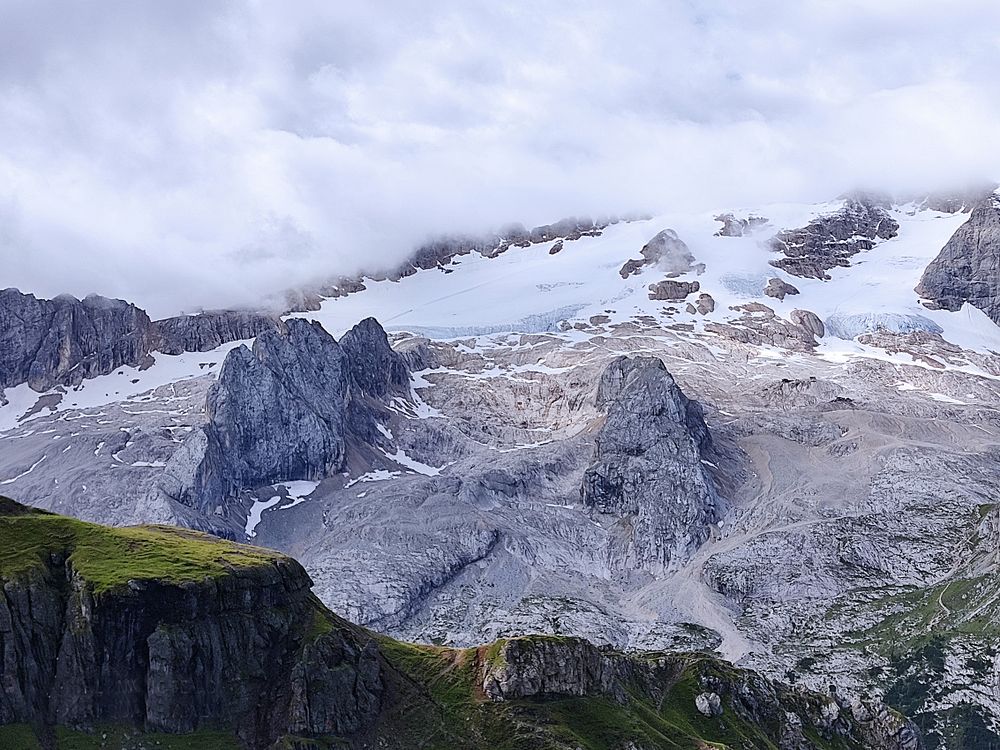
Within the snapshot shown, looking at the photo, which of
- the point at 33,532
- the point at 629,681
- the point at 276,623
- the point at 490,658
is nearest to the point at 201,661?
the point at 276,623

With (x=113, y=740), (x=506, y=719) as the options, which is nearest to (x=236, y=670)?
(x=113, y=740)

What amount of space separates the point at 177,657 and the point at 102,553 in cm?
1808

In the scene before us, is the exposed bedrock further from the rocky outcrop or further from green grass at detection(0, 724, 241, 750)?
the rocky outcrop

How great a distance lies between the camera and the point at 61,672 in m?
132

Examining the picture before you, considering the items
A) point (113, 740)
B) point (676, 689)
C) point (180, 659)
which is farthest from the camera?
point (676, 689)

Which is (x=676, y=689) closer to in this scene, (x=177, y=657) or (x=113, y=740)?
(x=177, y=657)

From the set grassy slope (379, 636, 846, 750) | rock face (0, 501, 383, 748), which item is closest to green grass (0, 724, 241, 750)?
rock face (0, 501, 383, 748)

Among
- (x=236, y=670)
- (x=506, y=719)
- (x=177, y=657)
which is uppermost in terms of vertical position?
(x=177, y=657)

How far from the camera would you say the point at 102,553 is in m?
143

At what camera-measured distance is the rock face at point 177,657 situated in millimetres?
131125

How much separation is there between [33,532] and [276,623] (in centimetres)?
3486

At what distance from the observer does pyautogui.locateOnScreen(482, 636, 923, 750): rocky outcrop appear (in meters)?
157

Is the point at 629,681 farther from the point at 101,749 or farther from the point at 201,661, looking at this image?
the point at 101,749

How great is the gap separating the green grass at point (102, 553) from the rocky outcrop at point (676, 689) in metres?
40.3
